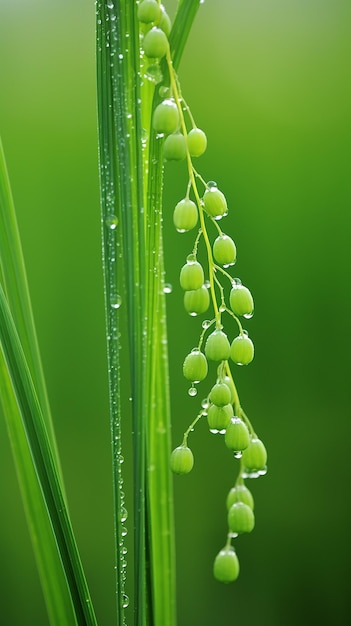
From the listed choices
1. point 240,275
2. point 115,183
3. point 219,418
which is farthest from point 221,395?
point 240,275

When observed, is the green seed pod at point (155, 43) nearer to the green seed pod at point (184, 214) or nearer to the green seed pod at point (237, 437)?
the green seed pod at point (184, 214)

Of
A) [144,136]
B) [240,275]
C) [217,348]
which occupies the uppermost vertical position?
[240,275]

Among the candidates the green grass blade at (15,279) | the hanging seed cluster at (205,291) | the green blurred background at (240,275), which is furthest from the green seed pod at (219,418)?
the green blurred background at (240,275)

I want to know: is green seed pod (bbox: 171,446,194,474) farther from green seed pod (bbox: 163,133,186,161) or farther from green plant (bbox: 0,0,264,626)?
green seed pod (bbox: 163,133,186,161)

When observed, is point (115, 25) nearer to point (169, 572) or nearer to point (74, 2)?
point (169, 572)

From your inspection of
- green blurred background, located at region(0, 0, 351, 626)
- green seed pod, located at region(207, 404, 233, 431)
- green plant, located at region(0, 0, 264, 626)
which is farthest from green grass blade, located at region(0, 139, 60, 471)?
green blurred background, located at region(0, 0, 351, 626)

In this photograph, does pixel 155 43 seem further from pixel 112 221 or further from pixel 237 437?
pixel 237 437
